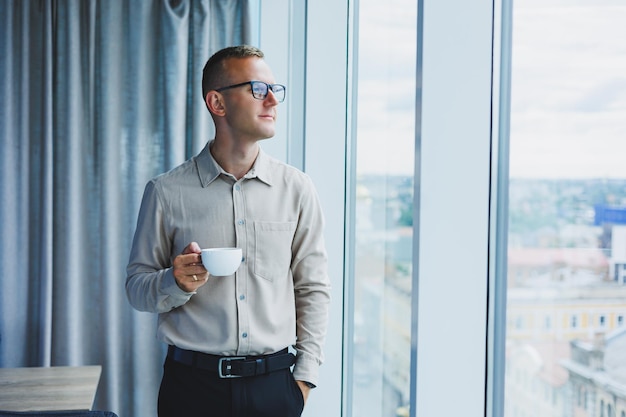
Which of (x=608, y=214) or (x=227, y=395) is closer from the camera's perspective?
(x=608, y=214)

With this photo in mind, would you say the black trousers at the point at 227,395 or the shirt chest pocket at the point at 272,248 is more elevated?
the shirt chest pocket at the point at 272,248

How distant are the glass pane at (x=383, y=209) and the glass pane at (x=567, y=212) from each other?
48 cm

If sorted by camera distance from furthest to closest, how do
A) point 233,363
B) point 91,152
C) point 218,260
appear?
point 91,152 < point 233,363 < point 218,260

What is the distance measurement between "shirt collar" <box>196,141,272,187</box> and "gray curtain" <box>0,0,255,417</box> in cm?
130

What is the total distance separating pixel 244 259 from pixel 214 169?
0.86 ft

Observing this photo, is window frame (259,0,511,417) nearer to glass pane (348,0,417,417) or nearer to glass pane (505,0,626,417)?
glass pane (505,0,626,417)

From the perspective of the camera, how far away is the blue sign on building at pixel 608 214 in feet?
2.76

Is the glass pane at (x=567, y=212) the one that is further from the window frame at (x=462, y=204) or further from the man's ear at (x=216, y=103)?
the man's ear at (x=216, y=103)

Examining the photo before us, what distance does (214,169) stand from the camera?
5.70 feet

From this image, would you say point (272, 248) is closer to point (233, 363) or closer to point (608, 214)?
point (233, 363)

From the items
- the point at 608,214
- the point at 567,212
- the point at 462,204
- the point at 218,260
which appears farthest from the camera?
the point at 218,260

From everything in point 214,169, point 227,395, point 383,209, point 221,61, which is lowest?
point 227,395

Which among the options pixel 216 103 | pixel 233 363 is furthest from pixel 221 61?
pixel 233 363

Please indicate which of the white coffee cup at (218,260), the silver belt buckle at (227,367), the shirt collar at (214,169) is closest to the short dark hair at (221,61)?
the shirt collar at (214,169)
